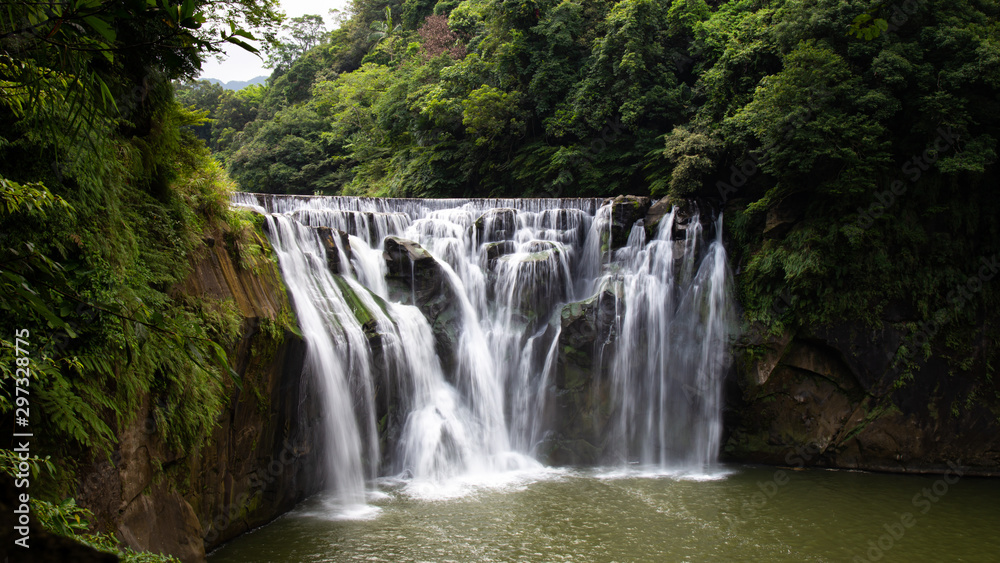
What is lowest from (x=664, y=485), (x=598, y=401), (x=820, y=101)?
(x=664, y=485)

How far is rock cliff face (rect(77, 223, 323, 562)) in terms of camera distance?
5066 mm

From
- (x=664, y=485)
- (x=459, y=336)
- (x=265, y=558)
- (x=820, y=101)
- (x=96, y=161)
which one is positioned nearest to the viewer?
(x=96, y=161)

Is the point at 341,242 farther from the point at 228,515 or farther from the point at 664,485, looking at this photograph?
the point at 664,485

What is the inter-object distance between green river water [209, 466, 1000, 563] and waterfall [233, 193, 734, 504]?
3.98ft

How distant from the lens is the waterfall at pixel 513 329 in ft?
33.3

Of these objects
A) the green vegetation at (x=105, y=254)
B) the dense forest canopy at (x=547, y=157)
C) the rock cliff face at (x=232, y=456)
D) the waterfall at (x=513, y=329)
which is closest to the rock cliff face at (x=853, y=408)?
the dense forest canopy at (x=547, y=157)

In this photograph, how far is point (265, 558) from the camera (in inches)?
270

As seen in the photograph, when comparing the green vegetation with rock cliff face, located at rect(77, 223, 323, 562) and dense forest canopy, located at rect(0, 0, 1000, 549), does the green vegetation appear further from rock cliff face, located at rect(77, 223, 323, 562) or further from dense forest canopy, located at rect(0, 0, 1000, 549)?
rock cliff face, located at rect(77, 223, 323, 562)

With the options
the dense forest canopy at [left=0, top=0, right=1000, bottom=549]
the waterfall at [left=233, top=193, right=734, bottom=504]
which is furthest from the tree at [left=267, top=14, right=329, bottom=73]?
the waterfall at [left=233, top=193, right=734, bottom=504]

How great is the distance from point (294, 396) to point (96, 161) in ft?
14.3

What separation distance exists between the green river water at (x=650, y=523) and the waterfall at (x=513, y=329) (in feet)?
3.98

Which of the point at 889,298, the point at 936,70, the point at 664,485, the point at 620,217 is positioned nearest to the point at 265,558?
the point at 664,485

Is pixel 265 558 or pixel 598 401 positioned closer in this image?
pixel 265 558

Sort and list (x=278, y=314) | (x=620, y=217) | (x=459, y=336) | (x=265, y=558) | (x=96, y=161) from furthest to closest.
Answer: (x=620, y=217) → (x=459, y=336) → (x=278, y=314) → (x=265, y=558) → (x=96, y=161)
